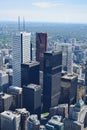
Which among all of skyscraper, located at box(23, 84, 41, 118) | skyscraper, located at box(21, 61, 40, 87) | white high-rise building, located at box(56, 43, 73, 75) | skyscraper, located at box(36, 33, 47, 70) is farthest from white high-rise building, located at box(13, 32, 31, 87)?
white high-rise building, located at box(56, 43, 73, 75)

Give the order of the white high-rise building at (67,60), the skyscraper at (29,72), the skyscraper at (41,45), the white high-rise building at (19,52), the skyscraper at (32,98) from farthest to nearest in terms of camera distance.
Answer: the white high-rise building at (67,60) → the skyscraper at (41,45) → the white high-rise building at (19,52) → the skyscraper at (29,72) → the skyscraper at (32,98)

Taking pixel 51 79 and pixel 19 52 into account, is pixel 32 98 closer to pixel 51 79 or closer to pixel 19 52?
pixel 51 79

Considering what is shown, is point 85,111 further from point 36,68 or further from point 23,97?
point 36,68

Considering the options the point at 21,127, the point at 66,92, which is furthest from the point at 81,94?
the point at 21,127

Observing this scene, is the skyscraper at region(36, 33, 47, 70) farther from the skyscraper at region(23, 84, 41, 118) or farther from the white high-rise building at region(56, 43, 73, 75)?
the skyscraper at region(23, 84, 41, 118)

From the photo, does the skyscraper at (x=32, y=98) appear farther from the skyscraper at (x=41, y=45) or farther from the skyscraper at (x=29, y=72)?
the skyscraper at (x=41, y=45)

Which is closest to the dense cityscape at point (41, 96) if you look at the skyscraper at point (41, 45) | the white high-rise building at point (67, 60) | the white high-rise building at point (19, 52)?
the white high-rise building at point (19, 52)
